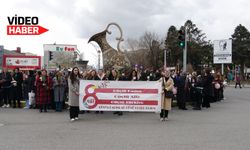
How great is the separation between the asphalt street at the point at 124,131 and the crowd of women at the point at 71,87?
2.78ft

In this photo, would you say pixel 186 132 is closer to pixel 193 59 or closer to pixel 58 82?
pixel 58 82

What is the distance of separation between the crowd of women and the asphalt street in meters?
0.85

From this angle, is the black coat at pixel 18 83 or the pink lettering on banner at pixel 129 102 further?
the black coat at pixel 18 83

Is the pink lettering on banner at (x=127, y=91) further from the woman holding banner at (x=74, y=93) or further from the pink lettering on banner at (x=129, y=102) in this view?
the woman holding banner at (x=74, y=93)

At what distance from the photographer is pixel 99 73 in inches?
667

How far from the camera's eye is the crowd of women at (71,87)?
47.1ft

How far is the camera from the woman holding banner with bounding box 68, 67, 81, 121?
13984 mm

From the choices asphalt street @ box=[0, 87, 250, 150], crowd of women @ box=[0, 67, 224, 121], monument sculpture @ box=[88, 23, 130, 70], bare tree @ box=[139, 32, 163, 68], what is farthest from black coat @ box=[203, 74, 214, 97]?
bare tree @ box=[139, 32, 163, 68]

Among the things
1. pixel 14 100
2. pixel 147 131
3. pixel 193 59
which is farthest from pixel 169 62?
pixel 147 131

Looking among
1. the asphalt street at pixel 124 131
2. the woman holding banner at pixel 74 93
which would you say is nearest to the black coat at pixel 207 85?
the asphalt street at pixel 124 131

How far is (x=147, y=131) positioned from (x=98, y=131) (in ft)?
4.49

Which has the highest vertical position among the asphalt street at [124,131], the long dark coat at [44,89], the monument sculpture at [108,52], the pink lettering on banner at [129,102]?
the monument sculpture at [108,52]

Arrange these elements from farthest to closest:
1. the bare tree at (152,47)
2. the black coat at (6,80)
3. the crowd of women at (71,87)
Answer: the bare tree at (152,47), the black coat at (6,80), the crowd of women at (71,87)

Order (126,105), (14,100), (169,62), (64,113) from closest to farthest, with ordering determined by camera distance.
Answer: (126,105) → (64,113) → (14,100) → (169,62)
